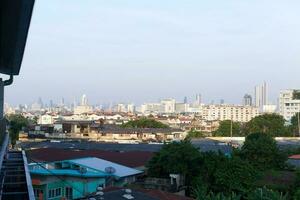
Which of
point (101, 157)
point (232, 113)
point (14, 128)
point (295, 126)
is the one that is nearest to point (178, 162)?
point (101, 157)

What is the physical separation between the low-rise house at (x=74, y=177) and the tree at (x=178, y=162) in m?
1.06

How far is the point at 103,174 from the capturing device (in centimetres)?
1727

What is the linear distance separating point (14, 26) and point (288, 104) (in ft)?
311

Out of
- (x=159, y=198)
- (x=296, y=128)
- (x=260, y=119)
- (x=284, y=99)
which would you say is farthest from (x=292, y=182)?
(x=284, y=99)

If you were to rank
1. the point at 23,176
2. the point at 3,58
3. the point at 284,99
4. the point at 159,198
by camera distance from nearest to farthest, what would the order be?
the point at 23,176, the point at 3,58, the point at 159,198, the point at 284,99

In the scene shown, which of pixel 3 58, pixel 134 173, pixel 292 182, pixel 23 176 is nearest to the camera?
pixel 23 176

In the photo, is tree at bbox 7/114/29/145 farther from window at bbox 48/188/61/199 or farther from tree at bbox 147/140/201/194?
tree at bbox 147/140/201/194

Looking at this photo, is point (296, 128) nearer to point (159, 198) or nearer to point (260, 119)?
point (260, 119)

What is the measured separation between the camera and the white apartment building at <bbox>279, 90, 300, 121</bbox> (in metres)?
89.1

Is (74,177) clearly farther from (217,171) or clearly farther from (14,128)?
(14,128)

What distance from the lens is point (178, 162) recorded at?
18.0 meters

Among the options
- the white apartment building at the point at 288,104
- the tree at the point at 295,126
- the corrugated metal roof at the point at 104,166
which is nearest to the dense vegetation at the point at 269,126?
the tree at the point at 295,126

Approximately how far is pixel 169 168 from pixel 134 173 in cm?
150

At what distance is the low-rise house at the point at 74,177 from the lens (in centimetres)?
1551
